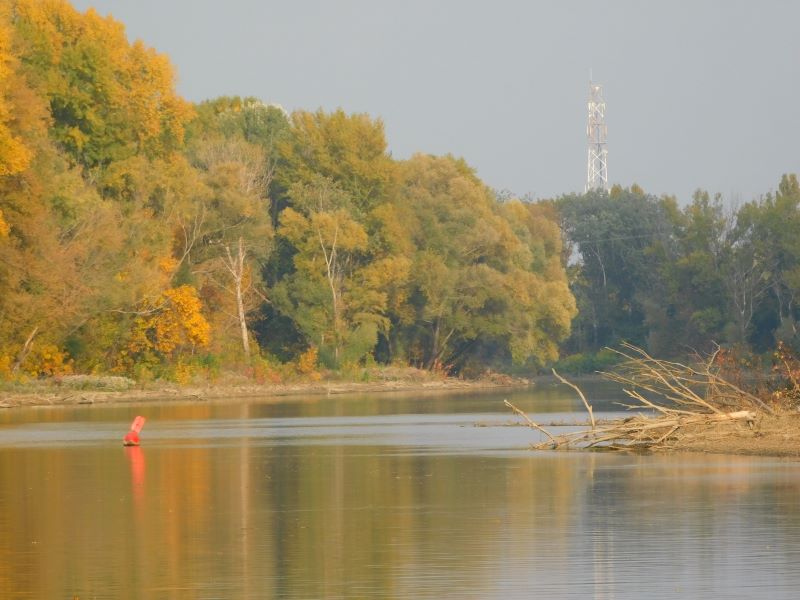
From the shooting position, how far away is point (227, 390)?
68625 millimetres

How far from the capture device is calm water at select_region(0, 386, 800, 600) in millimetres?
14484

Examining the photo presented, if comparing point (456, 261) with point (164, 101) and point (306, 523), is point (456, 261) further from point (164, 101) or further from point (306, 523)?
point (306, 523)

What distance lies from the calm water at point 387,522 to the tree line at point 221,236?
2318 cm

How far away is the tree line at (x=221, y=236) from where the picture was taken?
57375 mm

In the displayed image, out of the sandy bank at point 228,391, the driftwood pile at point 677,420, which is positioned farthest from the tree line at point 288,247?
the driftwood pile at point 677,420

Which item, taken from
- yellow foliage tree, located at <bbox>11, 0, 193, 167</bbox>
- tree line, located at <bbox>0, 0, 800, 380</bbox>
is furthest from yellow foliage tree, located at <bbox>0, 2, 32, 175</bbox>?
yellow foliage tree, located at <bbox>11, 0, 193, 167</bbox>

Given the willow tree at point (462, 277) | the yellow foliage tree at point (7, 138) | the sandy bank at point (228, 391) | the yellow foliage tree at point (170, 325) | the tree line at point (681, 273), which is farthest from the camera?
the tree line at point (681, 273)

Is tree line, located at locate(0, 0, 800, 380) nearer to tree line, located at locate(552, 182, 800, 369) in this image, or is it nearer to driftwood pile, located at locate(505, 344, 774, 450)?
tree line, located at locate(552, 182, 800, 369)

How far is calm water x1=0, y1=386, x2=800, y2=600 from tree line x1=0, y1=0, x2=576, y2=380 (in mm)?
23182

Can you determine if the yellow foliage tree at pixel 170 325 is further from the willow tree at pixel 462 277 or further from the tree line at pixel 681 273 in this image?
the tree line at pixel 681 273

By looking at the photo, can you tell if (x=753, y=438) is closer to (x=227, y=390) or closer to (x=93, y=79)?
(x=93, y=79)

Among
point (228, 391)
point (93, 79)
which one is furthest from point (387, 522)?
point (228, 391)

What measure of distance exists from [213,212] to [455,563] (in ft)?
184

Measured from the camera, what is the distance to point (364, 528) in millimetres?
18906
